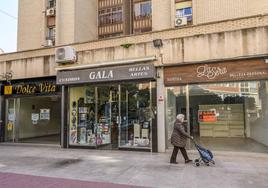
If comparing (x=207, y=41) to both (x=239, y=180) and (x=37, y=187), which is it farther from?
(x=37, y=187)

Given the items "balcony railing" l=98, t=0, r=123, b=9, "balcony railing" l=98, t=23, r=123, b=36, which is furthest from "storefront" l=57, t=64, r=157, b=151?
"balcony railing" l=98, t=0, r=123, b=9

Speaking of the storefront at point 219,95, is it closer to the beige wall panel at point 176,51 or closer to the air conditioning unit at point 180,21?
the beige wall panel at point 176,51

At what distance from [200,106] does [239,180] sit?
4.77 m

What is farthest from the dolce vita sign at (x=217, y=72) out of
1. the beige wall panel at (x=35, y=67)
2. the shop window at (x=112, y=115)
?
the beige wall panel at (x=35, y=67)

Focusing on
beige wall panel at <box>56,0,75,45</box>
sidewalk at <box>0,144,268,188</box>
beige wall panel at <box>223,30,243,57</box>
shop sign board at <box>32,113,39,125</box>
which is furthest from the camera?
beige wall panel at <box>56,0,75,45</box>

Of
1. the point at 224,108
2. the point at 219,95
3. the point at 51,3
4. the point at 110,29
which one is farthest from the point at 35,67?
the point at 110,29

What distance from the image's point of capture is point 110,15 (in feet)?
82.0

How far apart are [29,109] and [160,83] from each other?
26.2 feet

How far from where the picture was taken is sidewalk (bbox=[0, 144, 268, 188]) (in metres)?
5.97

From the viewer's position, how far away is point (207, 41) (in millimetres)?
9320

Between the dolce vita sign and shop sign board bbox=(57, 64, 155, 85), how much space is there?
89cm

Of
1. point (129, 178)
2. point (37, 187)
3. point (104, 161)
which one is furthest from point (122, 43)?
point (37, 187)

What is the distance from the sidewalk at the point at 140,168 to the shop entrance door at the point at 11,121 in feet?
13.0

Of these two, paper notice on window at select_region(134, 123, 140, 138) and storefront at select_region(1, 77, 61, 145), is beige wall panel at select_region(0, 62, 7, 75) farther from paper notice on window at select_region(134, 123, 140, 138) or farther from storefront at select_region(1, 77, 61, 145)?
paper notice on window at select_region(134, 123, 140, 138)
